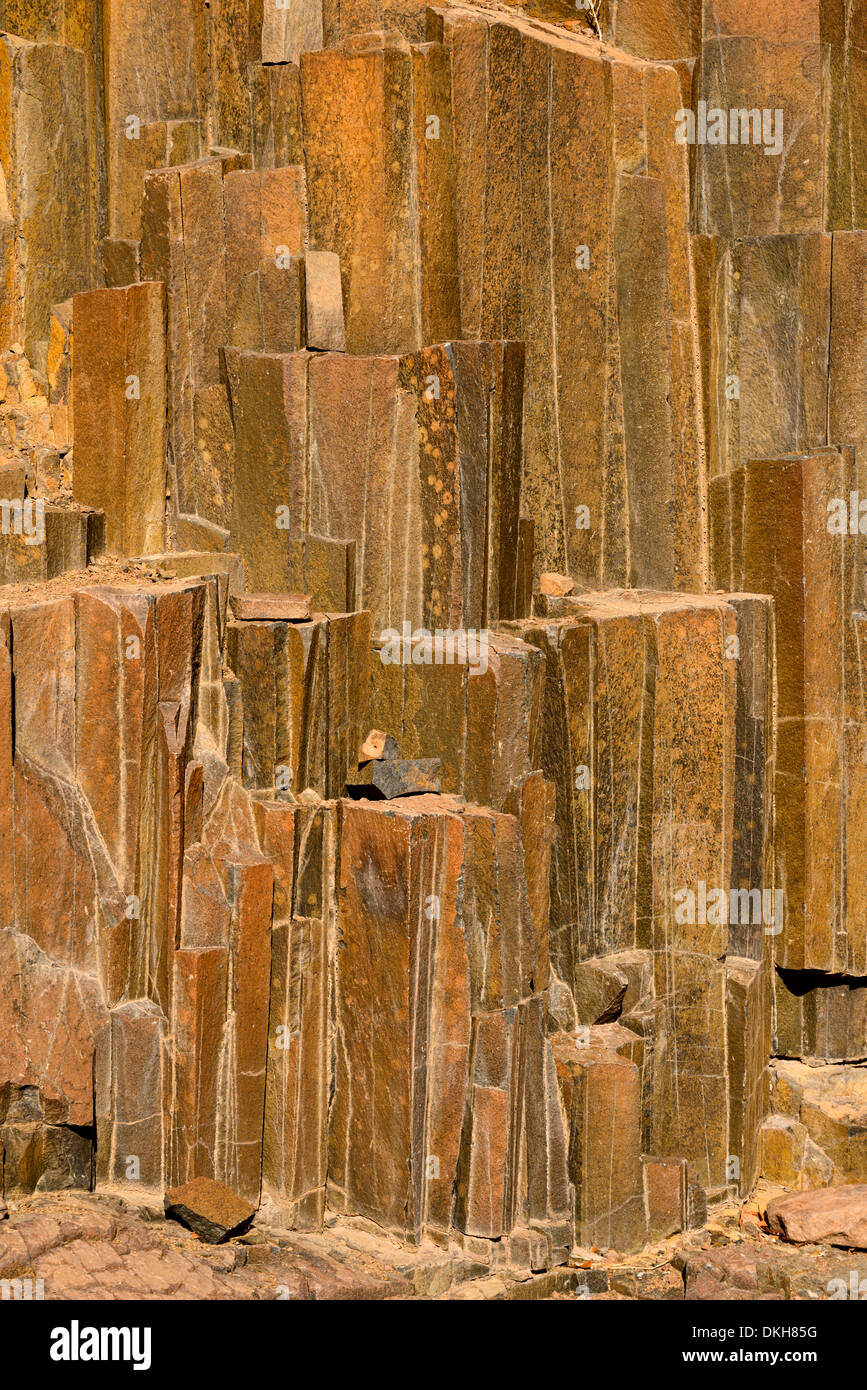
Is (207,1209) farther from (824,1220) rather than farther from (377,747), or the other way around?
(824,1220)

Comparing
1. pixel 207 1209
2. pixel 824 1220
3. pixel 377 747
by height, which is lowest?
pixel 824 1220

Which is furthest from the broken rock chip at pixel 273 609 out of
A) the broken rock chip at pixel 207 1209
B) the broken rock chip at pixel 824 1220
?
the broken rock chip at pixel 824 1220

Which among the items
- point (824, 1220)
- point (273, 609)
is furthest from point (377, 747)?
point (824, 1220)

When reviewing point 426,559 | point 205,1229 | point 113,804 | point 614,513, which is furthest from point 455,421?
point 205,1229

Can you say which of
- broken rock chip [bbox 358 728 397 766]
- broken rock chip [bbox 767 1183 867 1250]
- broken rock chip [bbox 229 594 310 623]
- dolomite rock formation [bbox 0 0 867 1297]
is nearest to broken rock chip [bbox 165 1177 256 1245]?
dolomite rock formation [bbox 0 0 867 1297]

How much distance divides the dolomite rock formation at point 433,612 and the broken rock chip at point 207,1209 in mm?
39

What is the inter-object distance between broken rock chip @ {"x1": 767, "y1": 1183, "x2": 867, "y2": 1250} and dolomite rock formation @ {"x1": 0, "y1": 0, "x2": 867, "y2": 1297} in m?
0.06

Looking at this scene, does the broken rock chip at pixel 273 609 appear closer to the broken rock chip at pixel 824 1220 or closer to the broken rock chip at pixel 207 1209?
the broken rock chip at pixel 207 1209

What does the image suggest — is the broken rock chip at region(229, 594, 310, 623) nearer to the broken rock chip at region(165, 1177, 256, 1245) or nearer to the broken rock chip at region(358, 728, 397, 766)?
the broken rock chip at region(358, 728, 397, 766)

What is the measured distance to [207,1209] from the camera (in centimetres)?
1076

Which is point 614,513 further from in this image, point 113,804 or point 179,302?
point 113,804

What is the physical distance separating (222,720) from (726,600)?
130 inches

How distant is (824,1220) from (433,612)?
429 cm

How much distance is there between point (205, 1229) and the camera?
1077cm
